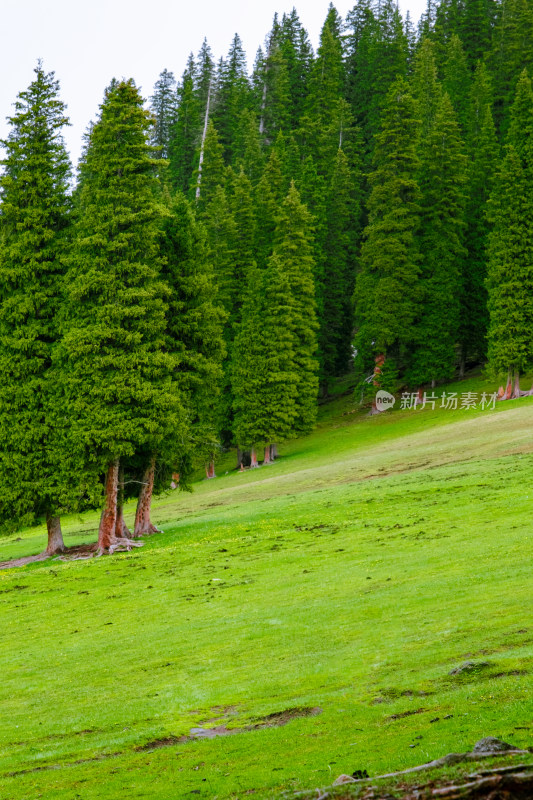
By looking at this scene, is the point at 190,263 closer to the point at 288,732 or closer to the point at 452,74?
the point at 288,732

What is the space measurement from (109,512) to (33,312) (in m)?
8.88

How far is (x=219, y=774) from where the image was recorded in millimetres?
9836

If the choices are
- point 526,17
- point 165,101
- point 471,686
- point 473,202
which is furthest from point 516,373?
point 165,101

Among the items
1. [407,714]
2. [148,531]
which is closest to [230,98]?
[148,531]

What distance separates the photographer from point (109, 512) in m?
33.9

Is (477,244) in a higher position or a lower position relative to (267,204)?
lower

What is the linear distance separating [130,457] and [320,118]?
71012 mm

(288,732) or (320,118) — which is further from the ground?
(320,118)

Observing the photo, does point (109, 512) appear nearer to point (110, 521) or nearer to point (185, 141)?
point (110, 521)

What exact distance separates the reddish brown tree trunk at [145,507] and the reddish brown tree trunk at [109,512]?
2.70 meters

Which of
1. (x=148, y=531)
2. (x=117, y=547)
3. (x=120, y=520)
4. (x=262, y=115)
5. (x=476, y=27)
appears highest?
(x=476, y=27)

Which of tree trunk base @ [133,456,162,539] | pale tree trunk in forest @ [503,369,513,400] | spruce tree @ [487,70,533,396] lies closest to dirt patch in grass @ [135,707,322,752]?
tree trunk base @ [133,456,162,539]

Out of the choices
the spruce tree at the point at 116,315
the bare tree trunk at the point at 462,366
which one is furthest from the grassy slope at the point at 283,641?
the bare tree trunk at the point at 462,366

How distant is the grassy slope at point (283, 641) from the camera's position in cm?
1029
